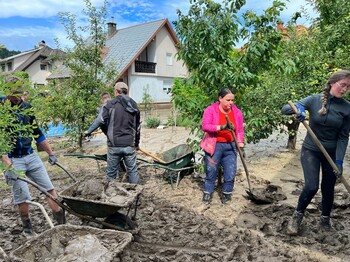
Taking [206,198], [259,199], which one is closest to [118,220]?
[206,198]

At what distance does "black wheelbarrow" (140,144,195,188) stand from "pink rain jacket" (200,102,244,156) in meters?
0.81

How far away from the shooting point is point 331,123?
11.3ft

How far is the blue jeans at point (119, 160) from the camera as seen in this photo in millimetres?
4891

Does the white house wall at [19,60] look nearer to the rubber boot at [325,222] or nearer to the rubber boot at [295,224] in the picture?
the rubber boot at [295,224]

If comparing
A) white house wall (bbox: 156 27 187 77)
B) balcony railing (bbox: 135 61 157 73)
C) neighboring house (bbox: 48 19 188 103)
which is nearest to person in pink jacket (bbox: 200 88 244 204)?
neighboring house (bbox: 48 19 188 103)

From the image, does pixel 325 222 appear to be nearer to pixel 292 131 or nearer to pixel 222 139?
pixel 222 139

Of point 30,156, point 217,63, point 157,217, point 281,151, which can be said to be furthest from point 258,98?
point 30,156

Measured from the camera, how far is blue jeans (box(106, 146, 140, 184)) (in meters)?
4.89

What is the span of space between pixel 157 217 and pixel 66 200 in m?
1.56

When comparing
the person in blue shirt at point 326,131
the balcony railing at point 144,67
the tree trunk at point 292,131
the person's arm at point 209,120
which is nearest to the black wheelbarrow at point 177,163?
the person's arm at point 209,120

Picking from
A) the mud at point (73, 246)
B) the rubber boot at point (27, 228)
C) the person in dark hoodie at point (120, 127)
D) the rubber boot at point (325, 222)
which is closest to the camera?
the mud at point (73, 246)

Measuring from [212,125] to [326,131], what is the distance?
5.30 ft

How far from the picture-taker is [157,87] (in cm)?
2573

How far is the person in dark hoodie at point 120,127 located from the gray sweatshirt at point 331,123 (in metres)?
2.38
